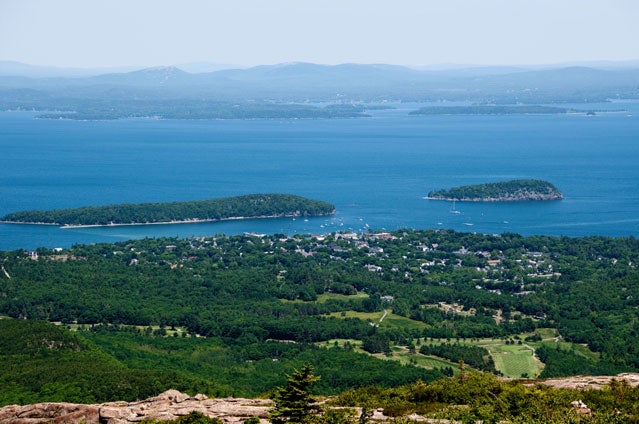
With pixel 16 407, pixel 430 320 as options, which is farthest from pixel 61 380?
pixel 430 320

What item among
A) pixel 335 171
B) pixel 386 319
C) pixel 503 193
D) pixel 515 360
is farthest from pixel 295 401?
pixel 335 171

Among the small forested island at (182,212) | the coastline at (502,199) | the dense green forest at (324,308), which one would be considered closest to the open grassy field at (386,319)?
the dense green forest at (324,308)

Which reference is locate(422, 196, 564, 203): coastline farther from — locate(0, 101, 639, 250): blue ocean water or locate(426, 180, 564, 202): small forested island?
locate(0, 101, 639, 250): blue ocean water

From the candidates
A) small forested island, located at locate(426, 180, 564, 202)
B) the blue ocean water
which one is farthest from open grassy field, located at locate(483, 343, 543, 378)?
small forested island, located at locate(426, 180, 564, 202)

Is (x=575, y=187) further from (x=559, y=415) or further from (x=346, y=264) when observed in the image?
(x=559, y=415)

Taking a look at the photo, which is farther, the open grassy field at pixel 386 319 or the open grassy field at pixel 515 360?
the open grassy field at pixel 386 319

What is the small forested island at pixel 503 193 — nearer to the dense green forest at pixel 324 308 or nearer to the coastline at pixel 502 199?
the coastline at pixel 502 199
